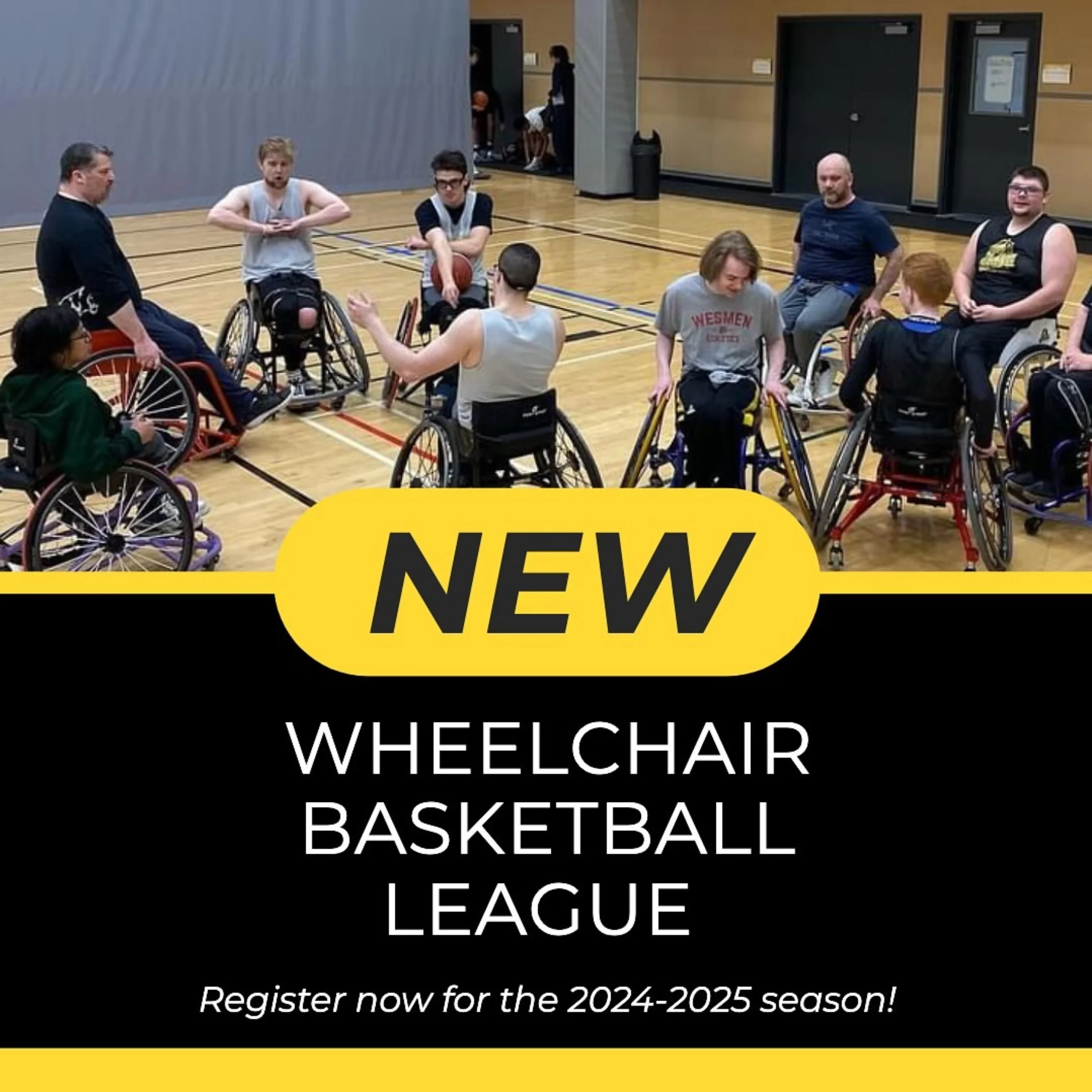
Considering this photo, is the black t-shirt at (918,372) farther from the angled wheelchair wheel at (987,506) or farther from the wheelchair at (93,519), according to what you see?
the wheelchair at (93,519)

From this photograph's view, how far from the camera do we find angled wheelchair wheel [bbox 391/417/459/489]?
11.7ft

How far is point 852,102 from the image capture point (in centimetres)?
1211

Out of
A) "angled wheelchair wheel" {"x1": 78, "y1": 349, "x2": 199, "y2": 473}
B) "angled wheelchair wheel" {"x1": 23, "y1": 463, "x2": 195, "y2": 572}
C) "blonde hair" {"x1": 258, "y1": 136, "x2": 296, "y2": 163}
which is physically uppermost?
"blonde hair" {"x1": 258, "y1": 136, "x2": 296, "y2": 163}

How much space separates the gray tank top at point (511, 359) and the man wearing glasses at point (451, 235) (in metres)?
1.55

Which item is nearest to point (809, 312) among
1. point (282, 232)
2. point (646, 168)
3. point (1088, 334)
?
point (1088, 334)

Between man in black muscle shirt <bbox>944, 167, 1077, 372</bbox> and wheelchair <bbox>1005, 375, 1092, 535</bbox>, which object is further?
man in black muscle shirt <bbox>944, 167, 1077, 372</bbox>

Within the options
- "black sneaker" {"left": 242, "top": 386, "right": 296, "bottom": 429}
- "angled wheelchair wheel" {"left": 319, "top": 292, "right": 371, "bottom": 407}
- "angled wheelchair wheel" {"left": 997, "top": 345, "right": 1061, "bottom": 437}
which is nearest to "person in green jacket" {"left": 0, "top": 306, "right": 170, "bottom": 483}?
"black sneaker" {"left": 242, "top": 386, "right": 296, "bottom": 429}

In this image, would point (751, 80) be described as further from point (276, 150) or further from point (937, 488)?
point (937, 488)

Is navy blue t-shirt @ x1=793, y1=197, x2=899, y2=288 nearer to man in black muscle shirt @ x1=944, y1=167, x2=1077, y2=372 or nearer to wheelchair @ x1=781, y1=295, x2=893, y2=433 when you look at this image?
wheelchair @ x1=781, y1=295, x2=893, y2=433

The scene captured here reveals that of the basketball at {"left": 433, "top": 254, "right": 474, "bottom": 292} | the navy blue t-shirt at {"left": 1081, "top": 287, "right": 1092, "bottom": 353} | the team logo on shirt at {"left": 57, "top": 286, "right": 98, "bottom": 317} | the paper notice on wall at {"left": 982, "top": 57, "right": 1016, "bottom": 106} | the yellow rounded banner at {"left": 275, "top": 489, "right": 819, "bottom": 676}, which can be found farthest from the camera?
the paper notice on wall at {"left": 982, "top": 57, "right": 1016, "bottom": 106}

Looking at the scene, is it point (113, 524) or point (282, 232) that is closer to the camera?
point (113, 524)

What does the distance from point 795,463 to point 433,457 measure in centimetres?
105

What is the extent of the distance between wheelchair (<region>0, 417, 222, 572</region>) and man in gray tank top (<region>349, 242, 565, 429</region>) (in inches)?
30.8

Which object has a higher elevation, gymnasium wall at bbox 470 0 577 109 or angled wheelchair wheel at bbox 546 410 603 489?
gymnasium wall at bbox 470 0 577 109
